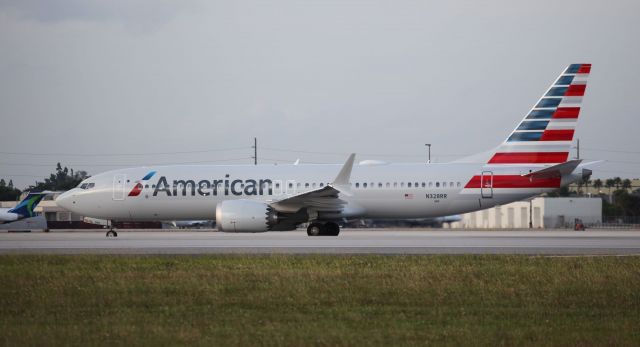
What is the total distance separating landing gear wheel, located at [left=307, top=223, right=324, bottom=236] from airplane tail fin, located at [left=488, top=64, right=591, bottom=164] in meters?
7.61

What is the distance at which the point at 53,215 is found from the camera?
78812 mm

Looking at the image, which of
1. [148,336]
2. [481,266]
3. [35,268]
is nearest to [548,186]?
[481,266]

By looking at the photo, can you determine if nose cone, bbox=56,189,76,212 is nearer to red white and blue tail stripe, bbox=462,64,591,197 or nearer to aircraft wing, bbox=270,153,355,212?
aircraft wing, bbox=270,153,355,212

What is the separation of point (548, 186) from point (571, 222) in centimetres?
2814

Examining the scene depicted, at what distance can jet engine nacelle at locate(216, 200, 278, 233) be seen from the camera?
31.6 metres

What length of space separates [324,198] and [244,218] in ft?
11.5

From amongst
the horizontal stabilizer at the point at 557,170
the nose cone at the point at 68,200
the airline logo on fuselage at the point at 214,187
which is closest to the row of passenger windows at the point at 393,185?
the airline logo on fuselage at the point at 214,187

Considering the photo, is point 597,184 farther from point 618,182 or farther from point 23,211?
point 23,211

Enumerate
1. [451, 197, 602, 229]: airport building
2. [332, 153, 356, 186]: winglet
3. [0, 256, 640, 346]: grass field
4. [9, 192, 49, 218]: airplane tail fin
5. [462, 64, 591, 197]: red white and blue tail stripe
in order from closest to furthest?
[0, 256, 640, 346]: grass field
[332, 153, 356, 186]: winglet
[462, 64, 591, 197]: red white and blue tail stripe
[9, 192, 49, 218]: airplane tail fin
[451, 197, 602, 229]: airport building

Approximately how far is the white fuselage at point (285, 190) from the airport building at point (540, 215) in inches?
930

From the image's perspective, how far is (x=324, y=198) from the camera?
110ft

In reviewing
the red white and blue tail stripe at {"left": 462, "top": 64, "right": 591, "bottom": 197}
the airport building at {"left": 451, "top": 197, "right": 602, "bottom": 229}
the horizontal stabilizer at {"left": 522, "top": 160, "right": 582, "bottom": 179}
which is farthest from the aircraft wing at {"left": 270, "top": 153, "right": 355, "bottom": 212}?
the airport building at {"left": 451, "top": 197, "right": 602, "bottom": 229}

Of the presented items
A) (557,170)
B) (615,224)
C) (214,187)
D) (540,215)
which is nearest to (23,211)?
(214,187)

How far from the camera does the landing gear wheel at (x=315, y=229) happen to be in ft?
114
